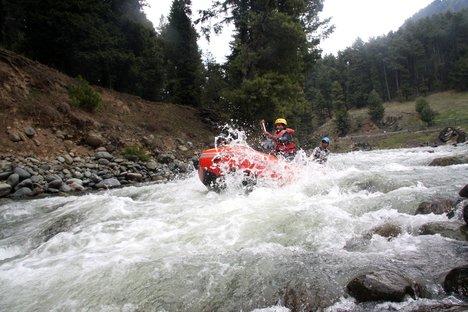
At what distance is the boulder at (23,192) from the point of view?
12.2m

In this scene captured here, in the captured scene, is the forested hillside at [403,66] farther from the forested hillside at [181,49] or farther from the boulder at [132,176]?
the boulder at [132,176]

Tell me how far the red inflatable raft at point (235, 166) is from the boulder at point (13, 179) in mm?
6470

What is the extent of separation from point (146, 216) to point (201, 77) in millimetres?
26107

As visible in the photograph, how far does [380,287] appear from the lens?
4.10m

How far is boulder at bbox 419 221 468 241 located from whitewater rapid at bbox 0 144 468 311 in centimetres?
15

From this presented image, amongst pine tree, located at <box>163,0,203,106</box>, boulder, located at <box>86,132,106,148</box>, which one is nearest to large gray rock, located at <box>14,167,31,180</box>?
boulder, located at <box>86,132,106,148</box>

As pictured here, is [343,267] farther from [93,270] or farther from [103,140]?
[103,140]

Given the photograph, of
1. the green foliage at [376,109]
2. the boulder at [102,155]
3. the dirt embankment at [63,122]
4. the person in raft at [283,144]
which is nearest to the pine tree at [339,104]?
the green foliage at [376,109]

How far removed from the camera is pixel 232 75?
25.7 meters

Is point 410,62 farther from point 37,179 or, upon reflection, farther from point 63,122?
point 37,179

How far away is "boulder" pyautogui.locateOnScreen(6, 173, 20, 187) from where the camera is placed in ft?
41.0

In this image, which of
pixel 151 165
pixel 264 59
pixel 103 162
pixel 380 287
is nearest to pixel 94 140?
pixel 103 162

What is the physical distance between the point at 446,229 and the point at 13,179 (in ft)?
41.2

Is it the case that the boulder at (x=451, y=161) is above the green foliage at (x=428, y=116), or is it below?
above
